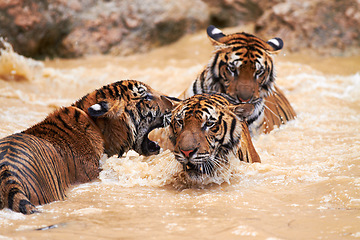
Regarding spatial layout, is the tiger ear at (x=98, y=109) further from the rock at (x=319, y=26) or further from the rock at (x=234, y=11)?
the rock at (x=234, y=11)

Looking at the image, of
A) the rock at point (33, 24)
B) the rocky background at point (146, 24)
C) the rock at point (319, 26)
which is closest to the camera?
the rock at point (33, 24)

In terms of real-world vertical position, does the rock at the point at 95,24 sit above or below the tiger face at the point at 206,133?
above

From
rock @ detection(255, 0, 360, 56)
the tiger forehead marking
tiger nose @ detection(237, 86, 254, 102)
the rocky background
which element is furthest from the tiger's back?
rock @ detection(255, 0, 360, 56)

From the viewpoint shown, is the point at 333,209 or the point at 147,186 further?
the point at 147,186

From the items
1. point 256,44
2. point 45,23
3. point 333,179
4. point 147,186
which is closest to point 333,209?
point 333,179

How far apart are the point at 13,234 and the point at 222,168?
1.80 m

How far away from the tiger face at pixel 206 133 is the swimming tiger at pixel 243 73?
1088 mm

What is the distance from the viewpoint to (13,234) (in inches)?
104

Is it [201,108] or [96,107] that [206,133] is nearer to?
[201,108]

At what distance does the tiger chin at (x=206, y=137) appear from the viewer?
3.73m

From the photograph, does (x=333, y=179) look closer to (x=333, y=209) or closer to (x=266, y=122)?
(x=333, y=209)

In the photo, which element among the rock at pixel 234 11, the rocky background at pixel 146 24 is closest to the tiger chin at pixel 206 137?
the rocky background at pixel 146 24

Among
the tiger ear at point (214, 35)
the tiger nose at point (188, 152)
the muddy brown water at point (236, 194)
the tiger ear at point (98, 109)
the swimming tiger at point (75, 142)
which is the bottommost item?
the muddy brown water at point (236, 194)

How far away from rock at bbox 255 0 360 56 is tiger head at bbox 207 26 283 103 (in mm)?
5004
